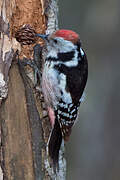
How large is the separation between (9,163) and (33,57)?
3.72 feet

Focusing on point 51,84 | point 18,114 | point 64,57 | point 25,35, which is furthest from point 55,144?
point 25,35

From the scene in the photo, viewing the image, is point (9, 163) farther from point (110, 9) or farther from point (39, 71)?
point (110, 9)

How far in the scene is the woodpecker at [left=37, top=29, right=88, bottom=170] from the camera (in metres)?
4.95

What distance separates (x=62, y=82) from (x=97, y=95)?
408cm

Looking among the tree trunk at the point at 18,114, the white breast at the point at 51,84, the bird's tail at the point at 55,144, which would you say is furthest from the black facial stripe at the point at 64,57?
the bird's tail at the point at 55,144

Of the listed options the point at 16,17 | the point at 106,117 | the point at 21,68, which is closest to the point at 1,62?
the point at 21,68

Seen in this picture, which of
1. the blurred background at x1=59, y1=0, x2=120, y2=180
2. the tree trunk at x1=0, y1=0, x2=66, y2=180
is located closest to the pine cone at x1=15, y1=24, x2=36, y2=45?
the tree trunk at x1=0, y1=0, x2=66, y2=180

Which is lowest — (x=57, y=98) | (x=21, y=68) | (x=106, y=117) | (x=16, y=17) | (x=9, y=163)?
(x=106, y=117)

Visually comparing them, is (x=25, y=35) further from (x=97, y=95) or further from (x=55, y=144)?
(x=97, y=95)

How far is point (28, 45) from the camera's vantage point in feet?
16.7

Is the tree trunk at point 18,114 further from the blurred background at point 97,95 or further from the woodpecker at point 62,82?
the blurred background at point 97,95

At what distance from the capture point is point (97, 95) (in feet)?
29.8

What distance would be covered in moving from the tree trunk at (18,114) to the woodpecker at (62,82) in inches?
3.7

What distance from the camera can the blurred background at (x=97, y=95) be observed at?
8719 millimetres
